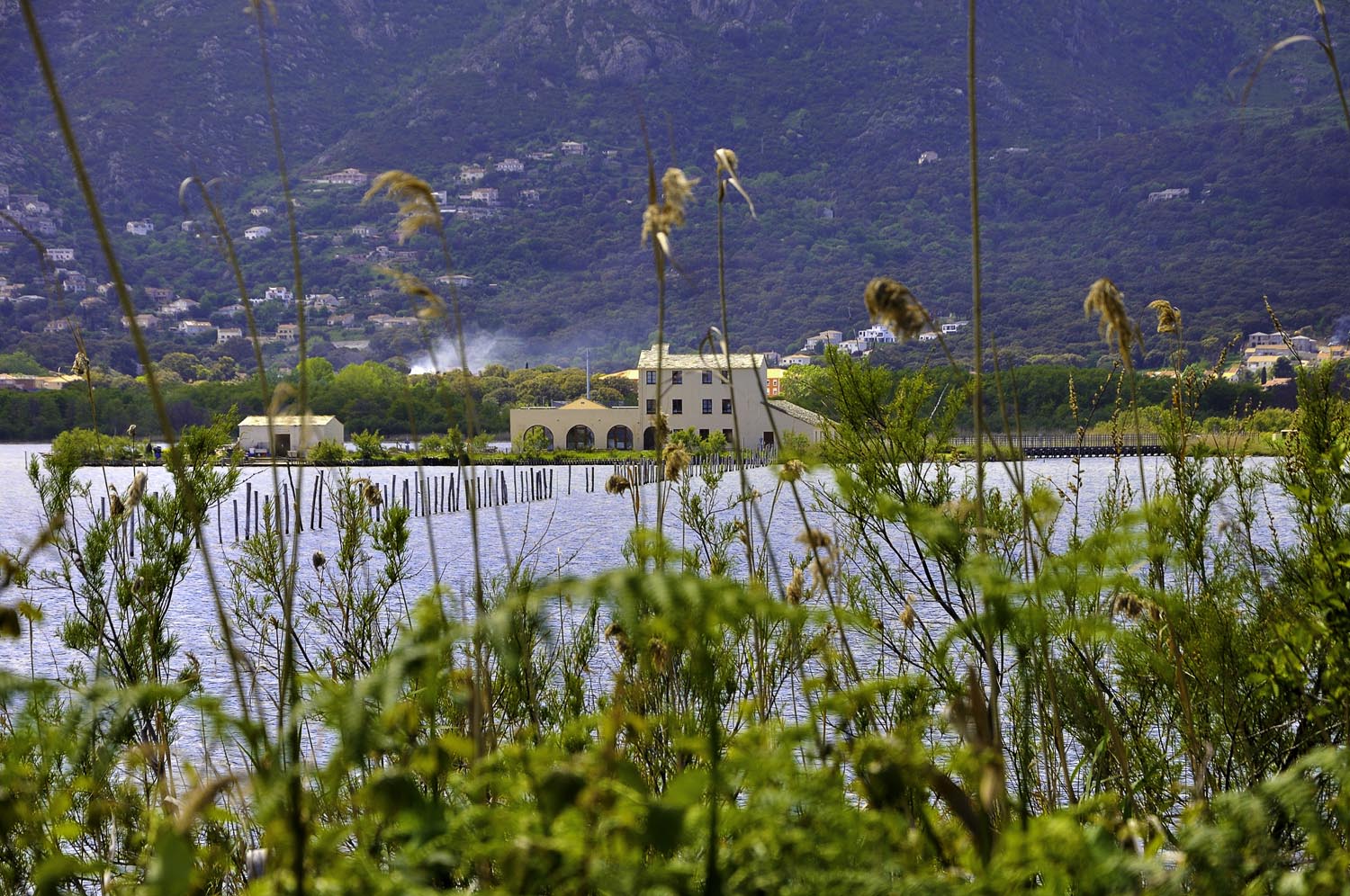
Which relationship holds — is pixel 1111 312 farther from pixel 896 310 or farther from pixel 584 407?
pixel 584 407

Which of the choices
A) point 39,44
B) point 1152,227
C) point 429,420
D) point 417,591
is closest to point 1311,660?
point 39,44

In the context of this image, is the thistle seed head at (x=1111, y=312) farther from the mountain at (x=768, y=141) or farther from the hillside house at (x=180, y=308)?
the mountain at (x=768, y=141)

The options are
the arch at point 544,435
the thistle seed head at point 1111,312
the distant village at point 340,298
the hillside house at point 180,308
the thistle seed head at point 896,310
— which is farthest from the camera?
the hillside house at point 180,308

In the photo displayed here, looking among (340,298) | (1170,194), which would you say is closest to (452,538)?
(340,298)

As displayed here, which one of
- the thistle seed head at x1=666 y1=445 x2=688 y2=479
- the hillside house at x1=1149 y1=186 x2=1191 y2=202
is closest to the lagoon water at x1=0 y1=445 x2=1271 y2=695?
the thistle seed head at x1=666 y1=445 x2=688 y2=479

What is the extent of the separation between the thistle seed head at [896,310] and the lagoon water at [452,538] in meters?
0.71

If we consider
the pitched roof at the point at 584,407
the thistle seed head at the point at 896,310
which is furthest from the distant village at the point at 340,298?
the thistle seed head at the point at 896,310

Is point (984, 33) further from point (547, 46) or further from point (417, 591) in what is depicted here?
point (417, 591)

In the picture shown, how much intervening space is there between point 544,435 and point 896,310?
233 feet

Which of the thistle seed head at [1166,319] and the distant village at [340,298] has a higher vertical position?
the distant village at [340,298]

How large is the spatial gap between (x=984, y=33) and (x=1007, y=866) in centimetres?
18618

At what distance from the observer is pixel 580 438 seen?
241 feet

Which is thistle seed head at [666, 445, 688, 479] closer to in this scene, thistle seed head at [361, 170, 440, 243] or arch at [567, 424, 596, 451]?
thistle seed head at [361, 170, 440, 243]

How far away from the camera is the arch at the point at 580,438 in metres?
73.1
